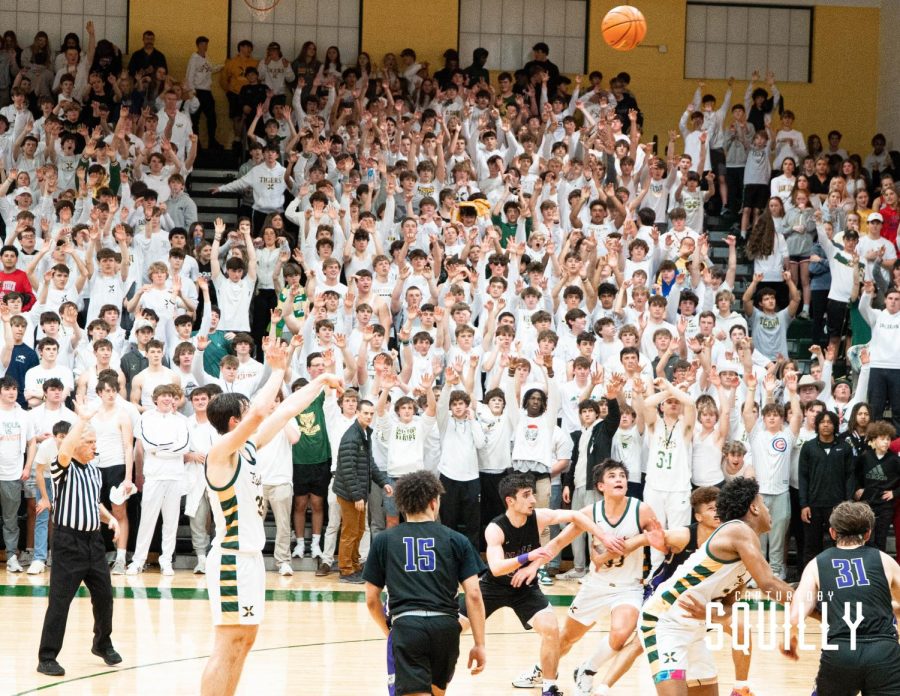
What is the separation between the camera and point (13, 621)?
11.3 meters

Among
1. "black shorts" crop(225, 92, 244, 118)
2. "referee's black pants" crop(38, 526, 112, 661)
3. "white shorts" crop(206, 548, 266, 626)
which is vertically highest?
"black shorts" crop(225, 92, 244, 118)

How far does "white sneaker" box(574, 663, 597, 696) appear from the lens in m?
8.76

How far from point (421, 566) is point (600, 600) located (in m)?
2.37

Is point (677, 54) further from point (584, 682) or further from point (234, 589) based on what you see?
point (234, 589)

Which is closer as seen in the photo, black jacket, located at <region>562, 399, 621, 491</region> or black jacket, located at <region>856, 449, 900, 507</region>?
black jacket, located at <region>856, 449, 900, 507</region>

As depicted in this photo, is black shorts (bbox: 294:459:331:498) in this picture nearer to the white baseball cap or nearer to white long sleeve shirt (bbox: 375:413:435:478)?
white long sleeve shirt (bbox: 375:413:435:478)

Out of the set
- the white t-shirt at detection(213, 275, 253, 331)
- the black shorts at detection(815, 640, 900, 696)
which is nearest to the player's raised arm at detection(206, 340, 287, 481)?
the black shorts at detection(815, 640, 900, 696)

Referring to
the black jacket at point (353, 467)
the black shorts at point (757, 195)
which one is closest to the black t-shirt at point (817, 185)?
the black shorts at point (757, 195)

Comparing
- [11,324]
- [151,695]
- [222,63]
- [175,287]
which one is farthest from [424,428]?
[222,63]

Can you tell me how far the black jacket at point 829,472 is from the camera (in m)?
13.4

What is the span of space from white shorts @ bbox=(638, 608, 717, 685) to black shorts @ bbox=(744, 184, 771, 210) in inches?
510

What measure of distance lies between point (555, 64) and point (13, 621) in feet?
49.8

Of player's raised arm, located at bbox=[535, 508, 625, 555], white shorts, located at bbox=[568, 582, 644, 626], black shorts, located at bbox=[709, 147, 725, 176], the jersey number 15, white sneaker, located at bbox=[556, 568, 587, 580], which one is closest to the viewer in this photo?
the jersey number 15

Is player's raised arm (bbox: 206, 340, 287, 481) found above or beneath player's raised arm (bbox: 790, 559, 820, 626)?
above
